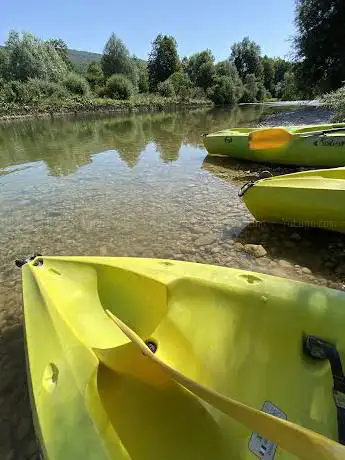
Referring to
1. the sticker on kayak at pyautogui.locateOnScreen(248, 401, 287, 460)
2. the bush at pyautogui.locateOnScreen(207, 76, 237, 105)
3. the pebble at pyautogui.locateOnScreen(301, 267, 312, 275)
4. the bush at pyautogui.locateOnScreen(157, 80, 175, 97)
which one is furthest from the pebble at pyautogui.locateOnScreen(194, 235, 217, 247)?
the bush at pyautogui.locateOnScreen(207, 76, 237, 105)

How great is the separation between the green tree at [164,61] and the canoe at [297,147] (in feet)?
151

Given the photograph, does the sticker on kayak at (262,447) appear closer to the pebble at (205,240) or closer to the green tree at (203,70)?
the pebble at (205,240)

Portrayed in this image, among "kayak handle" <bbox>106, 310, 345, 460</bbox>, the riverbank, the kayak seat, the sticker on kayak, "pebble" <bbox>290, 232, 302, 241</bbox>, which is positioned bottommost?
"pebble" <bbox>290, 232, 302, 241</bbox>

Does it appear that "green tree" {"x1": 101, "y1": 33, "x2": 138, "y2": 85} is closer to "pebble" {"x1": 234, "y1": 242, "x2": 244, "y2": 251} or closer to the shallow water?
the shallow water

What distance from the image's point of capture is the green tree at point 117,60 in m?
42.9

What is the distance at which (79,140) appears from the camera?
44.5 feet

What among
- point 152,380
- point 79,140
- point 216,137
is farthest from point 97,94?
point 152,380

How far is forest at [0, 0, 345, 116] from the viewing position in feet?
65.4

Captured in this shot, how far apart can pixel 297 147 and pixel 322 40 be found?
17859 millimetres

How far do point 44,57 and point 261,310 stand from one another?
38.9m

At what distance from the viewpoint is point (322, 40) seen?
2002 centimetres

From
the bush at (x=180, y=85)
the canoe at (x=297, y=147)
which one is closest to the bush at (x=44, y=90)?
the bush at (x=180, y=85)

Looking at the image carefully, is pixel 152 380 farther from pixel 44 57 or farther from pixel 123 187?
pixel 44 57

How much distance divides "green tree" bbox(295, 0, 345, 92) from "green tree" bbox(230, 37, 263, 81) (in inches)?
1859
